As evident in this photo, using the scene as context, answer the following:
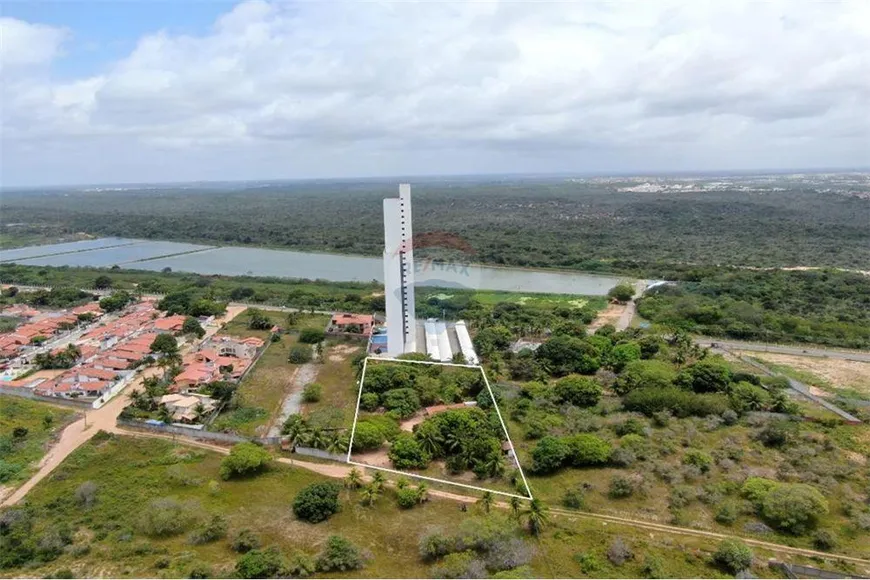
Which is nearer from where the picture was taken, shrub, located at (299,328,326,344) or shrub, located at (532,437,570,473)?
shrub, located at (532,437,570,473)

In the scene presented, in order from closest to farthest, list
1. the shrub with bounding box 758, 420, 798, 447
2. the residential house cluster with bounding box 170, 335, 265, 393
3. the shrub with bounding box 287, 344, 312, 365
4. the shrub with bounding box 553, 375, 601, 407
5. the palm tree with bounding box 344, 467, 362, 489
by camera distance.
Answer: the palm tree with bounding box 344, 467, 362, 489 < the shrub with bounding box 758, 420, 798, 447 < the shrub with bounding box 553, 375, 601, 407 < the residential house cluster with bounding box 170, 335, 265, 393 < the shrub with bounding box 287, 344, 312, 365

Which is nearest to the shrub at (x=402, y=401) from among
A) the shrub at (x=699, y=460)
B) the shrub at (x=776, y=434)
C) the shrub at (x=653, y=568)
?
the shrub at (x=699, y=460)

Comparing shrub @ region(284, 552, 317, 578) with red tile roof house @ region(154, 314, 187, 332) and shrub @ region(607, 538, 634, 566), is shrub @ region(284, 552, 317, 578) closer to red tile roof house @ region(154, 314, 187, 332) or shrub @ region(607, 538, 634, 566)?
shrub @ region(607, 538, 634, 566)

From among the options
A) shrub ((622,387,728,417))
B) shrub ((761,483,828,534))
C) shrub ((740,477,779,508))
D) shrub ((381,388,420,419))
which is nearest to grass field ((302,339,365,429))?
shrub ((381,388,420,419))

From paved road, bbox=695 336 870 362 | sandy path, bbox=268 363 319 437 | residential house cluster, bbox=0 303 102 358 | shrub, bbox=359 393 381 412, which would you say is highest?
residential house cluster, bbox=0 303 102 358

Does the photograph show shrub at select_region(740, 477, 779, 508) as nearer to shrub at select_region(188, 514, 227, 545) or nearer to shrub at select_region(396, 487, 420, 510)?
shrub at select_region(396, 487, 420, 510)

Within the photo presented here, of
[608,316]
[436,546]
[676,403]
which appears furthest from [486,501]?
[608,316]

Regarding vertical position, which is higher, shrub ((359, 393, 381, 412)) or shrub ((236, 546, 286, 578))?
shrub ((359, 393, 381, 412))

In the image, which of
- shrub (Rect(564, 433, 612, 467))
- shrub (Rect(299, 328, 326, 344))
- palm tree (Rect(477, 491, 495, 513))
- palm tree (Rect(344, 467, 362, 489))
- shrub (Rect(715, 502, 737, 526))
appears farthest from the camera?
shrub (Rect(299, 328, 326, 344))

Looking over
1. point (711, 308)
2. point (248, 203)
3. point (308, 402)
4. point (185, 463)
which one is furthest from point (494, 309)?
point (248, 203)
